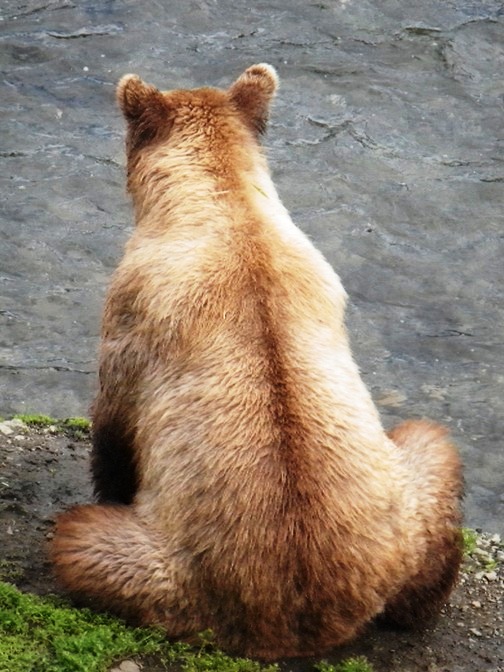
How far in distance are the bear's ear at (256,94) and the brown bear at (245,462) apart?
0.58 meters

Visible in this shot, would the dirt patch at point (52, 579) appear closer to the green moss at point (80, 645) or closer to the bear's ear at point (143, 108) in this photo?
the green moss at point (80, 645)

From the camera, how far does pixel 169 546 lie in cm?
546

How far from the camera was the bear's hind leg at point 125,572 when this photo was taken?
5434mm

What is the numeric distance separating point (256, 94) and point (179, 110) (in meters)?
0.53

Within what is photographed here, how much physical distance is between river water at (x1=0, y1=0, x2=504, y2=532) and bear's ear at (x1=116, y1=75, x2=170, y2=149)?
3.95m

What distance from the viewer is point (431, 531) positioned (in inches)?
229

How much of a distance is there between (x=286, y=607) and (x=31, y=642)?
1.08 meters

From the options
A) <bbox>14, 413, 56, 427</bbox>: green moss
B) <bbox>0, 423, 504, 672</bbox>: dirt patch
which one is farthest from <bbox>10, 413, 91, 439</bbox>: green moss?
<bbox>0, 423, 504, 672</bbox>: dirt patch

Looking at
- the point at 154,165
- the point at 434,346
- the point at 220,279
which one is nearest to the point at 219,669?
the point at 220,279

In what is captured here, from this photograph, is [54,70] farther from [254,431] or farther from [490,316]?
[254,431]

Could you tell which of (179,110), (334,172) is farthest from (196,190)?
(334,172)

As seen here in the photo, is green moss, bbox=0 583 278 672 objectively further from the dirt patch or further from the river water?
the river water

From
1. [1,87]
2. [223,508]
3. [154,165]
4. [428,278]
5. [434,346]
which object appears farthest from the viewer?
[1,87]

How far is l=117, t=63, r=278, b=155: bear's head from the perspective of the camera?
21.7ft
